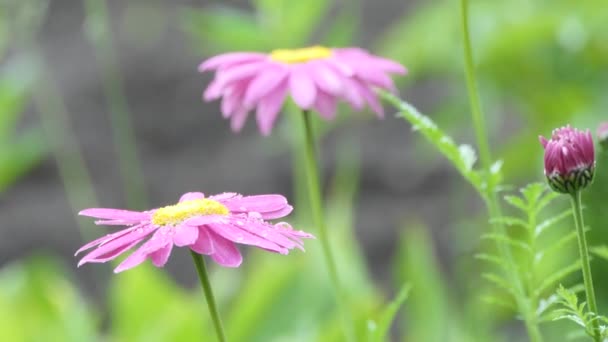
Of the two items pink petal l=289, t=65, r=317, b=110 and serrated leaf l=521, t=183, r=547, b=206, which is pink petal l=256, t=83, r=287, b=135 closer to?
pink petal l=289, t=65, r=317, b=110

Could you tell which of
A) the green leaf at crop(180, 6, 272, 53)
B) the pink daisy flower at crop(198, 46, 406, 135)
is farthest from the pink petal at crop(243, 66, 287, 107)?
the green leaf at crop(180, 6, 272, 53)

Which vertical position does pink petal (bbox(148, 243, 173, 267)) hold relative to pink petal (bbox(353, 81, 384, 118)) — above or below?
below

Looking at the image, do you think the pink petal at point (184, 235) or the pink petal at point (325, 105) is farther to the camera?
the pink petal at point (325, 105)

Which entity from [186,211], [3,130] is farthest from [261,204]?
[3,130]

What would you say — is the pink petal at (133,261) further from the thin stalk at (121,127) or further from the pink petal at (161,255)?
the thin stalk at (121,127)

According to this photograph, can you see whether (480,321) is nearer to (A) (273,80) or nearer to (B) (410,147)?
(A) (273,80)

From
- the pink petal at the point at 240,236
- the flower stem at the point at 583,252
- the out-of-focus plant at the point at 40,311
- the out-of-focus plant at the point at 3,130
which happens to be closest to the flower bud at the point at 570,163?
the flower stem at the point at 583,252

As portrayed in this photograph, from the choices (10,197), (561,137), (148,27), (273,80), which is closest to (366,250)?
(10,197)

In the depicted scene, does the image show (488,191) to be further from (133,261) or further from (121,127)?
(121,127)
